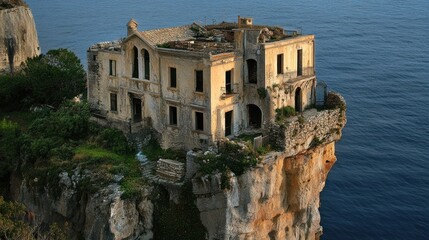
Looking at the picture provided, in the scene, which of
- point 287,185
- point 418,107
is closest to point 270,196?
point 287,185

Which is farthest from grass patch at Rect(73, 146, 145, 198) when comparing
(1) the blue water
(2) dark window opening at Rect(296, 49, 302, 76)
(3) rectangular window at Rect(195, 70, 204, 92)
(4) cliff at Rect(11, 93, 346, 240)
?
(1) the blue water

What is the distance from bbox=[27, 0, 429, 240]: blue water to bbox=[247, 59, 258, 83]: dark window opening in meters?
19.1

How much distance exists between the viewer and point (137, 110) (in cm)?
5191

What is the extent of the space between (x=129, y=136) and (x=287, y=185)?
43.2ft

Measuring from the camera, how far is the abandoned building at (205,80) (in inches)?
1795

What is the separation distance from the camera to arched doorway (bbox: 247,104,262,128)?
4853 cm

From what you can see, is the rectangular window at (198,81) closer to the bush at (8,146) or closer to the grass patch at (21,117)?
the bush at (8,146)

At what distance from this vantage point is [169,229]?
44.0 m

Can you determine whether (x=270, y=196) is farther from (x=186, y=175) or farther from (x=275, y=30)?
(x=275, y=30)

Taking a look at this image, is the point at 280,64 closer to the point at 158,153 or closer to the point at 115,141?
the point at 158,153

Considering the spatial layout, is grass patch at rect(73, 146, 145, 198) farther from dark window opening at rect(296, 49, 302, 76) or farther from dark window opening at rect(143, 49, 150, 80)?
dark window opening at rect(296, 49, 302, 76)

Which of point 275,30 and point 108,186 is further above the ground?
point 275,30

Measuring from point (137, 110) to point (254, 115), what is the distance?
390 inches

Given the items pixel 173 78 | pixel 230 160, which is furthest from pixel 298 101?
pixel 230 160
